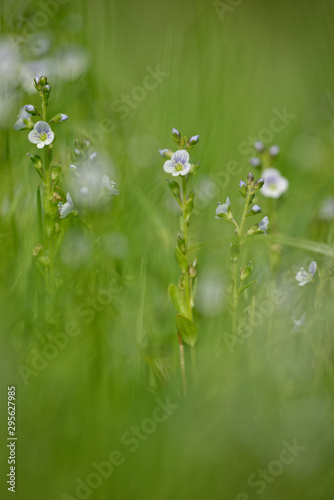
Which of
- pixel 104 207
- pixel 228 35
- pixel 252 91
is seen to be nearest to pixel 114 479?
pixel 104 207

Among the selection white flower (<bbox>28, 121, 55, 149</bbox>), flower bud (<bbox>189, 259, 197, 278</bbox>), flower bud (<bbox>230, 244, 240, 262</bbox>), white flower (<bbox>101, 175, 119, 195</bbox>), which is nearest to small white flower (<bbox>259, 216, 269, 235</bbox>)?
flower bud (<bbox>230, 244, 240, 262</bbox>)

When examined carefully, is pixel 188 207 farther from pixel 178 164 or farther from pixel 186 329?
pixel 186 329

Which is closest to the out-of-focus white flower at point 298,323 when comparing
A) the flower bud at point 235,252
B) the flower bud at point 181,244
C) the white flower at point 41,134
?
the flower bud at point 235,252

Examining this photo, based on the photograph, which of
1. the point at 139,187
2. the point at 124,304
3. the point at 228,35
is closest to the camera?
the point at 124,304

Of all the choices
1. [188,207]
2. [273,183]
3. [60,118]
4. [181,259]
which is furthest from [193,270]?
[273,183]

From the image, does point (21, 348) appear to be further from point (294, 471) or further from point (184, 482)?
point (294, 471)

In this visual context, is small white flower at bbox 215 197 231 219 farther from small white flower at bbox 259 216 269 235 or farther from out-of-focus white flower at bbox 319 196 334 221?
out-of-focus white flower at bbox 319 196 334 221
